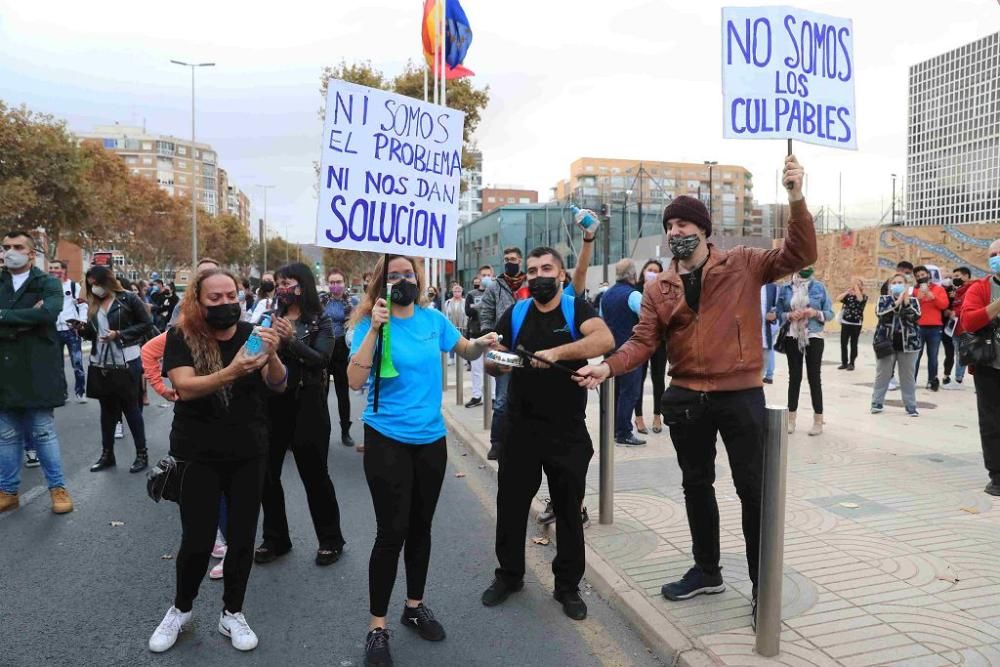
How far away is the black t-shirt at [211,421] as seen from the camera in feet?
11.2

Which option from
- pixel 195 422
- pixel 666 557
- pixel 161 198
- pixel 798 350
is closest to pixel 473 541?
pixel 666 557

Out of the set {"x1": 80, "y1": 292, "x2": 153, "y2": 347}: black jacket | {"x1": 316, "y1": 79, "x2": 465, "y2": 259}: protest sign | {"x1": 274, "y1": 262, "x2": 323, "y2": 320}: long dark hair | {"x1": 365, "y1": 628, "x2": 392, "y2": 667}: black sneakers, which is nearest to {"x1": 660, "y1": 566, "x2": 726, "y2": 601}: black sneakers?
{"x1": 365, "y1": 628, "x2": 392, "y2": 667}: black sneakers

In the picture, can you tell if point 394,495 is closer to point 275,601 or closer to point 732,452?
point 275,601

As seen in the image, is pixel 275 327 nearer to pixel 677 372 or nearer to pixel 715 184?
pixel 677 372

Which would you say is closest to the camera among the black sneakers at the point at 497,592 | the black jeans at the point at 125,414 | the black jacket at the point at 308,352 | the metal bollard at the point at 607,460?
the black sneakers at the point at 497,592

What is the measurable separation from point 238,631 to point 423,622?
909 mm

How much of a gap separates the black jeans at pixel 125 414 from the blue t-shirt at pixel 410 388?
4534mm

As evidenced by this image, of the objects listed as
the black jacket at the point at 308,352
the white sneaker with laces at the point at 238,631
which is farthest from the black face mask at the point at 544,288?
the white sneaker with laces at the point at 238,631

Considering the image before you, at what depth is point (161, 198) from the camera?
5181cm

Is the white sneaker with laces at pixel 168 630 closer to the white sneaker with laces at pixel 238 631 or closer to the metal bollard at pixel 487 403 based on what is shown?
the white sneaker with laces at pixel 238 631

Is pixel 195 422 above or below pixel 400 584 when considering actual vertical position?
above

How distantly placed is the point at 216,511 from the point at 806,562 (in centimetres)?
340

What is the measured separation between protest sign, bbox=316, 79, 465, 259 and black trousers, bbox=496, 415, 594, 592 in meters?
1.15

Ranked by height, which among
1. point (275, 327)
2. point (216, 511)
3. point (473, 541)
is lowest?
point (473, 541)
